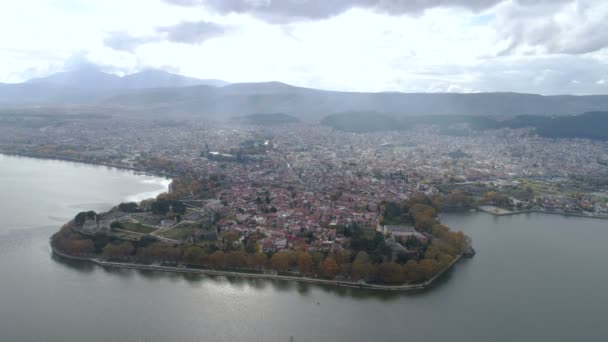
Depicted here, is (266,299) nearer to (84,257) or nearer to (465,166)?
(84,257)

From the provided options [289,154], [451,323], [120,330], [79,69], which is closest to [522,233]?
[451,323]

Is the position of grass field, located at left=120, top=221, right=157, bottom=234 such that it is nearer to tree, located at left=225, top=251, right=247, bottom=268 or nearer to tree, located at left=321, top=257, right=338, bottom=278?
tree, located at left=225, top=251, right=247, bottom=268

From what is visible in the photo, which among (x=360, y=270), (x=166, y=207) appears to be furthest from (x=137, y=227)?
(x=360, y=270)

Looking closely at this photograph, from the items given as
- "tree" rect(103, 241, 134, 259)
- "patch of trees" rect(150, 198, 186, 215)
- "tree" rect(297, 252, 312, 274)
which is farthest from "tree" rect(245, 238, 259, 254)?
"patch of trees" rect(150, 198, 186, 215)

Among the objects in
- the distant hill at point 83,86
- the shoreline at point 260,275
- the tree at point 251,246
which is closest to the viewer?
the shoreline at point 260,275

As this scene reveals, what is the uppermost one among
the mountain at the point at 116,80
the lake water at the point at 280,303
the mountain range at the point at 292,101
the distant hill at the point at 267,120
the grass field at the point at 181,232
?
the mountain at the point at 116,80

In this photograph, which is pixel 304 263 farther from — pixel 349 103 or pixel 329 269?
pixel 349 103

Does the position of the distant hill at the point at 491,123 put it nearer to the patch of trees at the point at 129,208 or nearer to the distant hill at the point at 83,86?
the patch of trees at the point at 129,208

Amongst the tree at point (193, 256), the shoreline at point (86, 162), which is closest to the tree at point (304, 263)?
the tree at point (193, 256)
